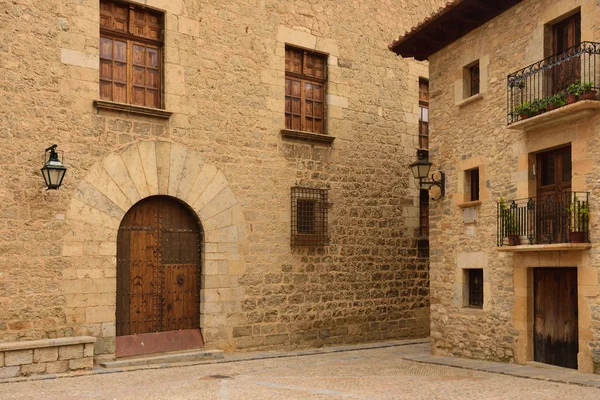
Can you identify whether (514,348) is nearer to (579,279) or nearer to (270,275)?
(579,279)

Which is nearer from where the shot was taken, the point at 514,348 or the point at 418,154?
the point at 514,348

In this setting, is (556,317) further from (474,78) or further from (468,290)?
(474,78)

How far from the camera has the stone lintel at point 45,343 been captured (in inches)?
374

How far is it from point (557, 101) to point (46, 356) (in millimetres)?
7824

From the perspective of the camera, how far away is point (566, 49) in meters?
10.2

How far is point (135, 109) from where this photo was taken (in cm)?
1138

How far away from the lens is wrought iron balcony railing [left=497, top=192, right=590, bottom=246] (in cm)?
946

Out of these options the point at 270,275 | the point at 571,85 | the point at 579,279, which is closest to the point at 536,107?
the point at 571,85

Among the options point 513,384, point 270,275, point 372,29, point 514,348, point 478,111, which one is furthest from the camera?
point 372,29

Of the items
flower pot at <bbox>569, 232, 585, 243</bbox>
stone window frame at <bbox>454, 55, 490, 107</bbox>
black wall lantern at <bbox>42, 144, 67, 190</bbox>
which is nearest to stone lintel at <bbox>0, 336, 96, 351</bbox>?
black wall lantern at <bbox>42, 144, 67, 190</bbox>

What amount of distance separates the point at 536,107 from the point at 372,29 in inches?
221

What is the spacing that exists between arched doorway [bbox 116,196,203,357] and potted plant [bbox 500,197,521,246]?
5019mm

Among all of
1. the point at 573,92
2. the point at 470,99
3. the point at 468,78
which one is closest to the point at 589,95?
the point at 573,92

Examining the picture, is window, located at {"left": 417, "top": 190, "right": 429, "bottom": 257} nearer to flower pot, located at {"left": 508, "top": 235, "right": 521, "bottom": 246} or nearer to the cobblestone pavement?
the cobblestone pavement
